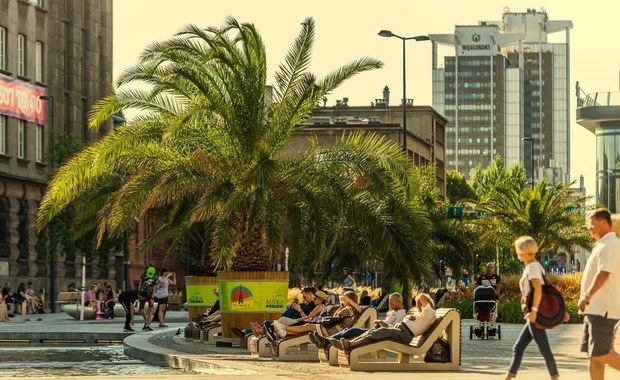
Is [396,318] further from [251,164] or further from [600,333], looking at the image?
[600,333]

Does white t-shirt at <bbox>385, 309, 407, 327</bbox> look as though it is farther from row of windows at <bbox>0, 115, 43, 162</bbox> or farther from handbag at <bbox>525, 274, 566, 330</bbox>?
row of windows at <bbox>0, 115, 43, 162</bbox>

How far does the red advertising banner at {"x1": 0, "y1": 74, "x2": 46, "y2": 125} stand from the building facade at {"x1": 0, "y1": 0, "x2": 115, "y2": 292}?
0.05 metres

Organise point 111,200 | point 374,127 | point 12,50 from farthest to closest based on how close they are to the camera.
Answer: point 374,127 → point 12,50 → point 111,200

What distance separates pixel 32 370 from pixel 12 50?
5043 centimetres

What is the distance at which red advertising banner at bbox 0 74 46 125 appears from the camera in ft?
232

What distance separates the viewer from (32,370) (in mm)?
23312

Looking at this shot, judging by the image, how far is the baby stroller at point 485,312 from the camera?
30.7 metres

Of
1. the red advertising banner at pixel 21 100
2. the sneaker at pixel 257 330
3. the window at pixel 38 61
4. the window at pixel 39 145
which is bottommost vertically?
the sneaker at pixel 257 330

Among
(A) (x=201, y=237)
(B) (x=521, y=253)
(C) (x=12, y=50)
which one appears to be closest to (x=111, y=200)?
(A) (x=201, y=237)

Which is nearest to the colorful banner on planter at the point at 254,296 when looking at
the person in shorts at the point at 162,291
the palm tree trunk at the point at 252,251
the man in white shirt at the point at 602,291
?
the palm tree trunk at the point at 252,251

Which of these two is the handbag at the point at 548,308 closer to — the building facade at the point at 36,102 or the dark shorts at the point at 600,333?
the dark shorts at the point at 600,333

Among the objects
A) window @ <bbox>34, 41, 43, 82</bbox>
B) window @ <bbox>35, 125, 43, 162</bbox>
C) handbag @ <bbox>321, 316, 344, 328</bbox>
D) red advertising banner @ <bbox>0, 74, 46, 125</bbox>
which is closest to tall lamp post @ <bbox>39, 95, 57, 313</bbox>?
window @ <bbox>35, 125, 43, 162</bbox>

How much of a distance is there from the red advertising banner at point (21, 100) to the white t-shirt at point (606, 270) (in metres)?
58.5

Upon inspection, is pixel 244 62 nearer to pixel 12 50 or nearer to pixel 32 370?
pixel 32 370
